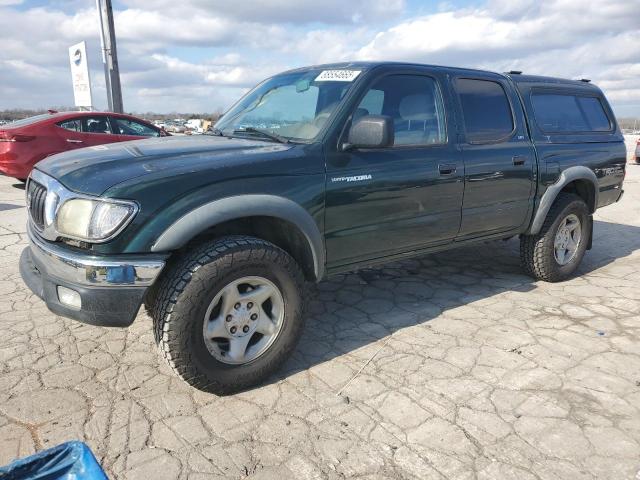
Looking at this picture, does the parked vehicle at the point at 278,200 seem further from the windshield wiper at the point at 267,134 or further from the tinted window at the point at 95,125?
the tinted window at the point at 95,125

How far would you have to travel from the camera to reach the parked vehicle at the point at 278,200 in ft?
8.37

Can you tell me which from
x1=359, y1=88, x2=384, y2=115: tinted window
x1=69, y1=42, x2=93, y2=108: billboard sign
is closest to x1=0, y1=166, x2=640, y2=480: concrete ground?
x1=359, y1=88, x2=384, y2=115: tinted window

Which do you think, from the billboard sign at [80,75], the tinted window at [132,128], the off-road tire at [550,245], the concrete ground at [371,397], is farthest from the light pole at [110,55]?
the off-road tire at [550,245]

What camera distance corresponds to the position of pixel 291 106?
3625 millimetres

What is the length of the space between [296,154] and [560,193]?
3.06m

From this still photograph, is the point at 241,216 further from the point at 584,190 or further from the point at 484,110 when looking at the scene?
the point at 584,190

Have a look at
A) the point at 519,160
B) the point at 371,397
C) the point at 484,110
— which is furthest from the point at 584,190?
the point at 371,397

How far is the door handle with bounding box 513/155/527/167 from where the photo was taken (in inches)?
169

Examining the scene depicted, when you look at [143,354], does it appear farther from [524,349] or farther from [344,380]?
[524,349]

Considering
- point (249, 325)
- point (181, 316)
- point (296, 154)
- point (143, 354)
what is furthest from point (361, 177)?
point (143, 354)

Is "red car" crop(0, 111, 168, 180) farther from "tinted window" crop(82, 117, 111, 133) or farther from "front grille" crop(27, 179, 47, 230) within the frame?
"front grille" crop(27, 179, 47, 230)

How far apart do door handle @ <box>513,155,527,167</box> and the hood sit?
213 cm

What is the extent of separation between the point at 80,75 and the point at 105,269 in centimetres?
1590

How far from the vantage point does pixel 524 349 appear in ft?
11.5
